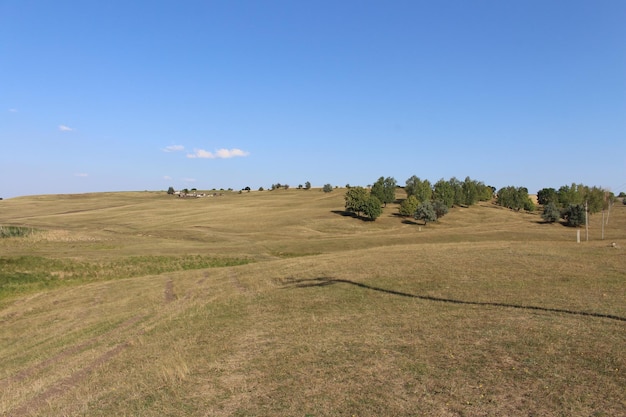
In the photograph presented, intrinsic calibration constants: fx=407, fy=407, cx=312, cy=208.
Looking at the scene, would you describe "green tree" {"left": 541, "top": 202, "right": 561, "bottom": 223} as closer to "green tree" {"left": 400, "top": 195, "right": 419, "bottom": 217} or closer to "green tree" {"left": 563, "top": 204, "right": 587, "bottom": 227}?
"green tree" {"left": 563, "top": 204, "right": 587, "bottom": 227}

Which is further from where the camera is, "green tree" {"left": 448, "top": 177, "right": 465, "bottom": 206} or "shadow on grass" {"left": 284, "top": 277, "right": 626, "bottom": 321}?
"green tree" {"left": 448, "top": 177, "right": 465, "bottom": 206}

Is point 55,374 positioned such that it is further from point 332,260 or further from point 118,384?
point 332,260

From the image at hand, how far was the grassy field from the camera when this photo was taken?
36.3 feet

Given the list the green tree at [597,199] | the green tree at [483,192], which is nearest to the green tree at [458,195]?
the green tree at [483,192]

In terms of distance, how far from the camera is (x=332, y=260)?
41062 mm

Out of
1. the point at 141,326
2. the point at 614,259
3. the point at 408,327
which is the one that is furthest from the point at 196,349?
the point at 614,259

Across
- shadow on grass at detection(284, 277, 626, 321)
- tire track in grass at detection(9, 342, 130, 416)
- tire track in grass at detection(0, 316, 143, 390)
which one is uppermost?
shadow on grass at detection(284, 277, 626, 321)

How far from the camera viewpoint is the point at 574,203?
129 meters

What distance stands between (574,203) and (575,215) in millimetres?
38552

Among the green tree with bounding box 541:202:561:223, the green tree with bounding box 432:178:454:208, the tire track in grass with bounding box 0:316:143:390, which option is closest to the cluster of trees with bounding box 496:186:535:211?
the green tree with bounding box 432:178:454:208

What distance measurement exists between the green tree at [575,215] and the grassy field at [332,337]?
214 ft

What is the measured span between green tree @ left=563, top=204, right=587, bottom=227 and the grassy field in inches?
2569

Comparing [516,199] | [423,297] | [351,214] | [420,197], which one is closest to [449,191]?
[420,197]

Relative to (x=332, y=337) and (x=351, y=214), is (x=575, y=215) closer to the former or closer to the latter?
(x=351, y=214)
